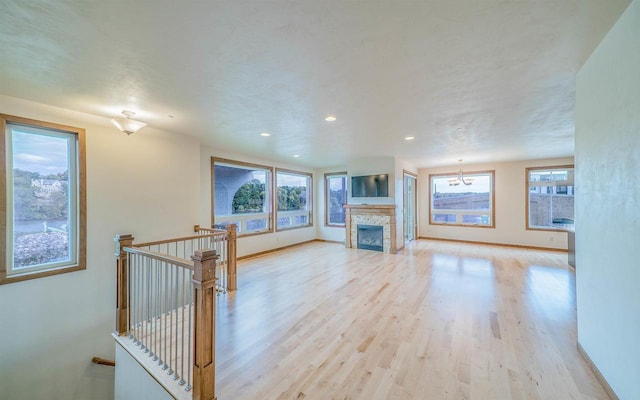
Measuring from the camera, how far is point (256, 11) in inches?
56.6

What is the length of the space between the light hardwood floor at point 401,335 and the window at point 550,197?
2.64m

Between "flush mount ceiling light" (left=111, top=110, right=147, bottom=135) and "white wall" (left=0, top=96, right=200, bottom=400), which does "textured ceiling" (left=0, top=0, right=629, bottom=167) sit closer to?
"flush mount ceiling light" (left=111, top=110, right=147, bottom=135)

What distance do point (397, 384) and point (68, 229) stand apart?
13.4 ft

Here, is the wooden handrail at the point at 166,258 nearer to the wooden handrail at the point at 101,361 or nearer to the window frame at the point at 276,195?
the wooden handrail at the point at 101,361

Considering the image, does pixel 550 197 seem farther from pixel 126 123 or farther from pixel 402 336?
pixel 126 123

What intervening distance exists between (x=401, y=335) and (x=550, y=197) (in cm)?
697

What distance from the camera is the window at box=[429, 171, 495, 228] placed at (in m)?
7.44

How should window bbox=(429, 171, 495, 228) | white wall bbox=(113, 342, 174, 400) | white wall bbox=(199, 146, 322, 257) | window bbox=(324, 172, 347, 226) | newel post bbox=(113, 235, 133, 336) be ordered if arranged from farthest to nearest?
window bbox=(324, 172, 347, 226)
window bbox=(429, 171, 495, 228)
white wall bbox=(199, 146, 322, 257)
newel post bbox=(113, 235, 133, 336)
white wall bbox=(113, 342, 174, 400)

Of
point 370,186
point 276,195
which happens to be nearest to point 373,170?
point 370,186

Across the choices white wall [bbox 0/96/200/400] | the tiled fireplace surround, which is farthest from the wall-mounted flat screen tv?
white wall [bbox 0/96/200/400]

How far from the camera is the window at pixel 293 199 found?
23.6 ft

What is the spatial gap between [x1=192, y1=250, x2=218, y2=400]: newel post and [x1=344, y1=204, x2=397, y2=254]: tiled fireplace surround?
5315mm

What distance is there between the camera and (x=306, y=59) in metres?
1.92

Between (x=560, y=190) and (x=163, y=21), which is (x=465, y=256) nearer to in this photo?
(x=560, y=190)
